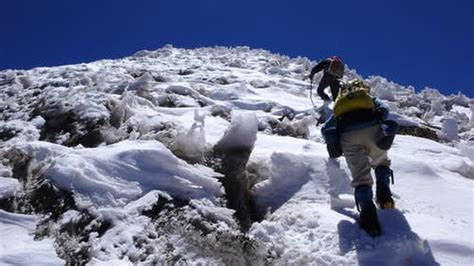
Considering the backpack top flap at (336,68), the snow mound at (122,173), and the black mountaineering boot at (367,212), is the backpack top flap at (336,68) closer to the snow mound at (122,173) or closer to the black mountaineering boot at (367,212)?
the snow mound at (122,173)

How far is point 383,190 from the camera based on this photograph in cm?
617

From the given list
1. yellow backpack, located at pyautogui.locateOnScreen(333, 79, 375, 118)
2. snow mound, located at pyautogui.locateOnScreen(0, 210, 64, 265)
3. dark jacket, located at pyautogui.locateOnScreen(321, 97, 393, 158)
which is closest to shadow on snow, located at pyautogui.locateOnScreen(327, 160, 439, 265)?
dark jacket, located at pyautogui.locateOnScreen(321, 97, 393, 158)

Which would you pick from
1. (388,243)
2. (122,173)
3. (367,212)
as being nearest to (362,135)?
(367,212)

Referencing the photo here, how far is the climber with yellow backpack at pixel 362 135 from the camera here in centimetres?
603

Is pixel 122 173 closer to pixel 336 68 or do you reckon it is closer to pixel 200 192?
pixel 200 192

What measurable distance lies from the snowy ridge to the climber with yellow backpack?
47 centimetres

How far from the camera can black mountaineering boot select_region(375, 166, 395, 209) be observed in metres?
6.14

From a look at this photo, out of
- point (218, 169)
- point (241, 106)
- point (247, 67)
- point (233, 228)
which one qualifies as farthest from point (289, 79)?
point (233, 228)

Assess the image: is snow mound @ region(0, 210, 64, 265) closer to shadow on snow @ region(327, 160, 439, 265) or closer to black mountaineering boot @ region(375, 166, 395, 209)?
shadow on snow @ region(327, 160, 439, 265)

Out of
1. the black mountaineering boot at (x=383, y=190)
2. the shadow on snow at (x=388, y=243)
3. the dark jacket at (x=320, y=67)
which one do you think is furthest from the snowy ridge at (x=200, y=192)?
the dark jacket at (x=320, y=67)

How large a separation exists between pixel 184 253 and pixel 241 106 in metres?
6.95

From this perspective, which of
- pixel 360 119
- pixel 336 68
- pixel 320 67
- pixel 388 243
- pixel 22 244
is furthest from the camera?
pixel 320 67

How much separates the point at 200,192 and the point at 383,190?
2117mm

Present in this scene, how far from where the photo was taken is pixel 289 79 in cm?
1650
